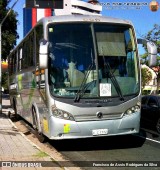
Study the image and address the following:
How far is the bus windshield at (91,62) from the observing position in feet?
34.6

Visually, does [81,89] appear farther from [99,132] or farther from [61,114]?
[99,132]

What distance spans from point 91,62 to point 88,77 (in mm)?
404

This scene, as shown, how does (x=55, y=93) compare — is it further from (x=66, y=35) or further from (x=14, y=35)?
(x=14, y=35)

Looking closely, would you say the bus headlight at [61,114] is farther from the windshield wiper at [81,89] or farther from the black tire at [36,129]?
the black tire at [36,129]

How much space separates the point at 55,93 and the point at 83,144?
96.3 inches

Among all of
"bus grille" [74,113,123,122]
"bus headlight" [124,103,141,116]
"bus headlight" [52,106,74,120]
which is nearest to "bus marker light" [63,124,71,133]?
"bus headlight" [52,106,74,120]

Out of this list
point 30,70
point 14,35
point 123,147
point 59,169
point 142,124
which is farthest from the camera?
point 14,35

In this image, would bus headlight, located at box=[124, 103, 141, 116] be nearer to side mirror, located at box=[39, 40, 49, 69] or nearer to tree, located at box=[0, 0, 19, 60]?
side mirror, located at box=[39, 40, 49, 69]

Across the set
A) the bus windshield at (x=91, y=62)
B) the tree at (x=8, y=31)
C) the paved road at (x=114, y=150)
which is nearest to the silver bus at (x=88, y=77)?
the bus windshield at (x=91, y=62)

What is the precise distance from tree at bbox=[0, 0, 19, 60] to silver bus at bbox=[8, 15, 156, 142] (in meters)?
18.4

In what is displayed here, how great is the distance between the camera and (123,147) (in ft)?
38.0

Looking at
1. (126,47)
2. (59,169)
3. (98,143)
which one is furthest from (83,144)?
(59,169)

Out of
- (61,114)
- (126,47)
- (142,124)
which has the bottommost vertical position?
(142,124)

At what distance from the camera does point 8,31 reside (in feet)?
100
